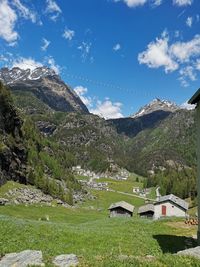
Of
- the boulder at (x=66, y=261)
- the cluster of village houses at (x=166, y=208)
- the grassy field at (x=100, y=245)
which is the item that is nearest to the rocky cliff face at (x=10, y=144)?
the cluster of village houses at (x=166, y=208)

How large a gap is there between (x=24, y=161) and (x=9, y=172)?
17.9 meters

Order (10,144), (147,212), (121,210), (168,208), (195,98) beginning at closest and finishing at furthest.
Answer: (195,98)
(168,208)
(147,212)
(121,210)
(10,144)

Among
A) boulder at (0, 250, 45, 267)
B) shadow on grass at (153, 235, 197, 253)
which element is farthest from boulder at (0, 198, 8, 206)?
boulder at (0, 250, 45, 267)

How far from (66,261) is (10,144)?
133558mm

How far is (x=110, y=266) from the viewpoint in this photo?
59.5ft

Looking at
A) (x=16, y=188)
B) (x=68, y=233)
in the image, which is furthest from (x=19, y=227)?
(x=16, y=188)

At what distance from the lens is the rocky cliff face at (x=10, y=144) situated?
454 ft

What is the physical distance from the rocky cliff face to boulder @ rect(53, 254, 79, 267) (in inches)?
4429

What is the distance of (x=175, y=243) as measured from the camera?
36531 mm

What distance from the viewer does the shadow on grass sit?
33938 mm

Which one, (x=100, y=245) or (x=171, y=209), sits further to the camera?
(x=171, y=209)

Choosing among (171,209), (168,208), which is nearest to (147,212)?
(168,208)

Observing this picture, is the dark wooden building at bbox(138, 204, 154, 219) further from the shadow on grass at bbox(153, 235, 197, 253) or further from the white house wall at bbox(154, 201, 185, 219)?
the shadow on grass at bbox(153, 235, 197, 253)

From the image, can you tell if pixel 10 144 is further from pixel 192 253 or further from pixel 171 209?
pixel 192 253
